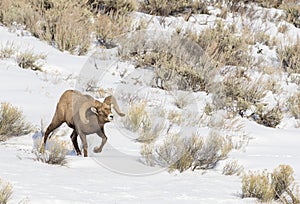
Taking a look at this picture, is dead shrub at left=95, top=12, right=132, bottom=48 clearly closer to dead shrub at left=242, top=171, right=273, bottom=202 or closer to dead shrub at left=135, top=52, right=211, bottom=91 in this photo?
dead shrub at left=135, top=52, right=211, bottom=91

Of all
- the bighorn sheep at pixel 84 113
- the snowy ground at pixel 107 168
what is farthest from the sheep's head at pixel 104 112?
the snowy ground at pixel 107 168

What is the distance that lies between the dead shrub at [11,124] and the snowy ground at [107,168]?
0.10m

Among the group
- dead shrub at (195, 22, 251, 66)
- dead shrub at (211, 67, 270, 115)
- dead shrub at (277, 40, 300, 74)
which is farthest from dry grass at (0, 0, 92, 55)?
dead shrub at (277, 40, 300, 74)

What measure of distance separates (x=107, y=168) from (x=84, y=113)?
2.48ft

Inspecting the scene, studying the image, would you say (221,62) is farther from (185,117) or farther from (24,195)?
(24,195)

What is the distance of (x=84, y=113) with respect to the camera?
6023 millimetres

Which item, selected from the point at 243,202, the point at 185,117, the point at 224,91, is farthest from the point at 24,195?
the point at 224,91

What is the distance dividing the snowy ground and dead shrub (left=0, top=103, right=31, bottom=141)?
103 mm

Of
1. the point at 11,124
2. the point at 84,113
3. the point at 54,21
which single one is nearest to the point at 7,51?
the point at 54,21

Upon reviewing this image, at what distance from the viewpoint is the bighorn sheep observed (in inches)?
232

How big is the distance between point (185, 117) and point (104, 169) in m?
3.33

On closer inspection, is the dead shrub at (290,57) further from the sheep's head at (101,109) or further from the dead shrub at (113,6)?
the sheep's head at (101,109)

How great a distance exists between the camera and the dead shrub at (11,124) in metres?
6.61

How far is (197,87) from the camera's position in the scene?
35.1ft
